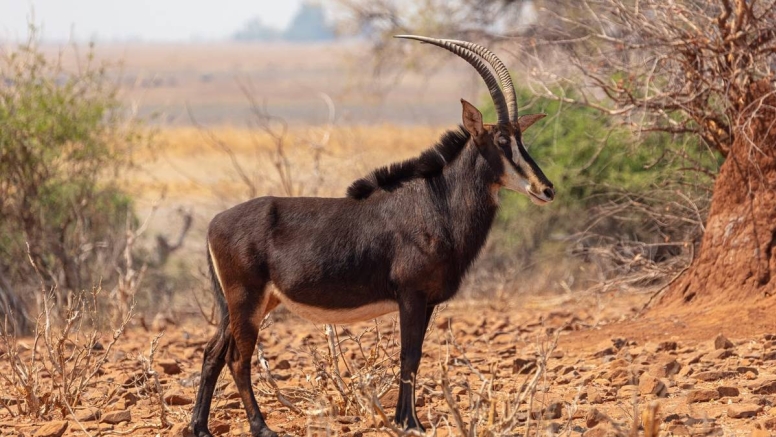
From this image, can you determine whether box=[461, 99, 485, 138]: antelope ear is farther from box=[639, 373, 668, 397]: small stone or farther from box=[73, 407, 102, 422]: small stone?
box=[73, 407, 102, 422]: small stone

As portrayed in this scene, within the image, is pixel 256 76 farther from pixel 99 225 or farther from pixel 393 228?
pixel 393 228

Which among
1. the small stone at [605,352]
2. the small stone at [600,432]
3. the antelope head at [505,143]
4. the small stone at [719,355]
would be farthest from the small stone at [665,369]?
the antelope head at [505,143]

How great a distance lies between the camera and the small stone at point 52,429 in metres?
6.39

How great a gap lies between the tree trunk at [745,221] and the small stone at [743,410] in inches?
101

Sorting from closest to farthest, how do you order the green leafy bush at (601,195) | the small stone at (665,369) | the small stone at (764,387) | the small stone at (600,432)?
the small stone at (600,432), the small stone at (764,387), the small stone at (665,369), the green leafy bush at (601,195)

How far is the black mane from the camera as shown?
6664 mm

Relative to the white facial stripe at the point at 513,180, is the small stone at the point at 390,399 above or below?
below

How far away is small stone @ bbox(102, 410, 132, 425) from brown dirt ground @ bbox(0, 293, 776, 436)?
0.13 ft

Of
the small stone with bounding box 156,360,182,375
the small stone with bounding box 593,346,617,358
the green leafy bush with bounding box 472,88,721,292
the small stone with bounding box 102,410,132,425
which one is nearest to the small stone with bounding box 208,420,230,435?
the small stone with bounding box 102,410,132,425

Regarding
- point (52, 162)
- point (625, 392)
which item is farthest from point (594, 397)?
point (52, 162)

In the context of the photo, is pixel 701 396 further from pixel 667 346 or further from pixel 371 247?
pixel 371 247

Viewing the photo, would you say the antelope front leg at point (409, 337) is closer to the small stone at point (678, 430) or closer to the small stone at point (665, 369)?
the small stone at point (678, 430)

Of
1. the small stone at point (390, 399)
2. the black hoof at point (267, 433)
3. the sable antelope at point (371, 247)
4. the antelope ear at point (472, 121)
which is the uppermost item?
the antelope ear at point (472, 121)

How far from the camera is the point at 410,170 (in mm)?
6703
